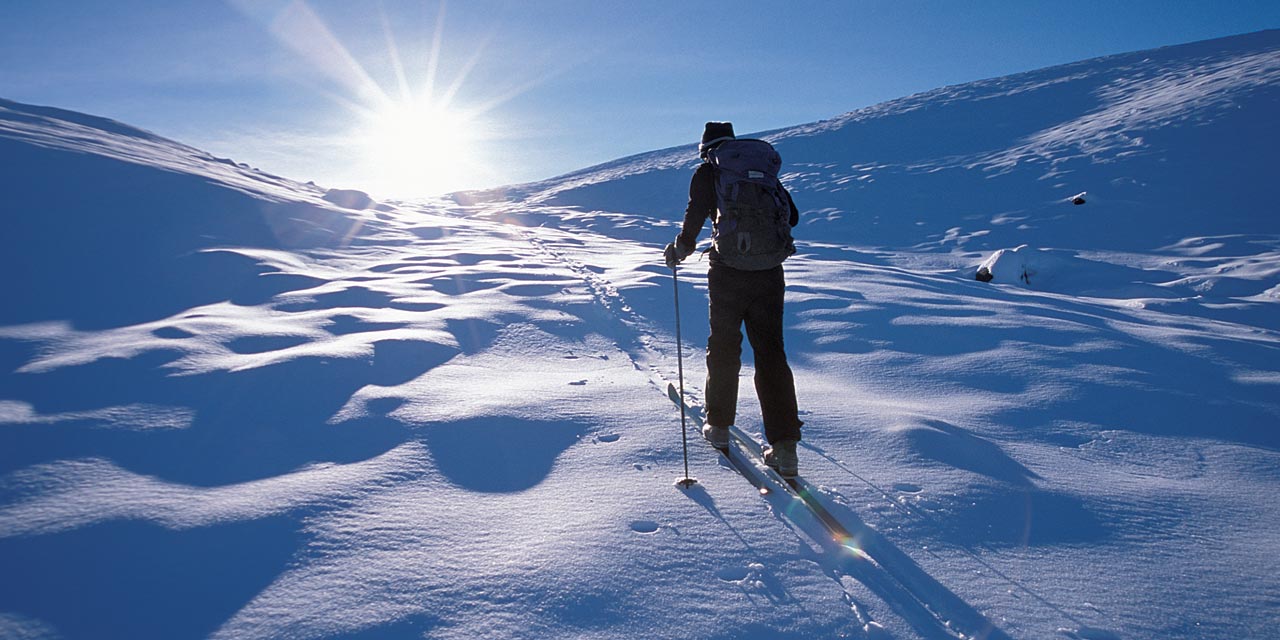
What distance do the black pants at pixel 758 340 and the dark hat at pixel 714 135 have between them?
66 centimetres

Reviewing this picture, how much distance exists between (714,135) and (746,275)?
32.8 inches

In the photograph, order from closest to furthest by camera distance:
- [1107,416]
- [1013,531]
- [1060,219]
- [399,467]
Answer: [1013,531]
[399,467]
[1107,416]
[1060,219]

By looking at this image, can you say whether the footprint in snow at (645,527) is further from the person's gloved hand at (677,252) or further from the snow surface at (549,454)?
the person's gloved hand at (677,252)

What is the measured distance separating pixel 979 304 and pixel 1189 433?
A: 3702 mm

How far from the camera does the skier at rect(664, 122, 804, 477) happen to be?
304 centimetres

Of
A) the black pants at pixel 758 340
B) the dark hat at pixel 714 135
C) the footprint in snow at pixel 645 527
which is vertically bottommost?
the footprint in snow at pixel 645 527

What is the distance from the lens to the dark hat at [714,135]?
10.8 ft

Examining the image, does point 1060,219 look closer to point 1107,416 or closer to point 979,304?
point 979,304

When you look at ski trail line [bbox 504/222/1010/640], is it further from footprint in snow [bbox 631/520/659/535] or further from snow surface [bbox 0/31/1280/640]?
footprint in snow [bbox 631/520/659/535]

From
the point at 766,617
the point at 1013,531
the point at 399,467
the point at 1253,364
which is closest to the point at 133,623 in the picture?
the point at 399,467

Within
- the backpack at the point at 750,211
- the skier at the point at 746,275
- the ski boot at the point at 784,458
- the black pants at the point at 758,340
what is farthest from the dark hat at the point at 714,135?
the ski boot at the point at 784,458

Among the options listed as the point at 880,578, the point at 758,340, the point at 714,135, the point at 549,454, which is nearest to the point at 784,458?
the point at 758,340

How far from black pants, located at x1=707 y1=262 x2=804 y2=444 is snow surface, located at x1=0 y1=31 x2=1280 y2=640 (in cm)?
34

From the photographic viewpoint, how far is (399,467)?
2.91m
